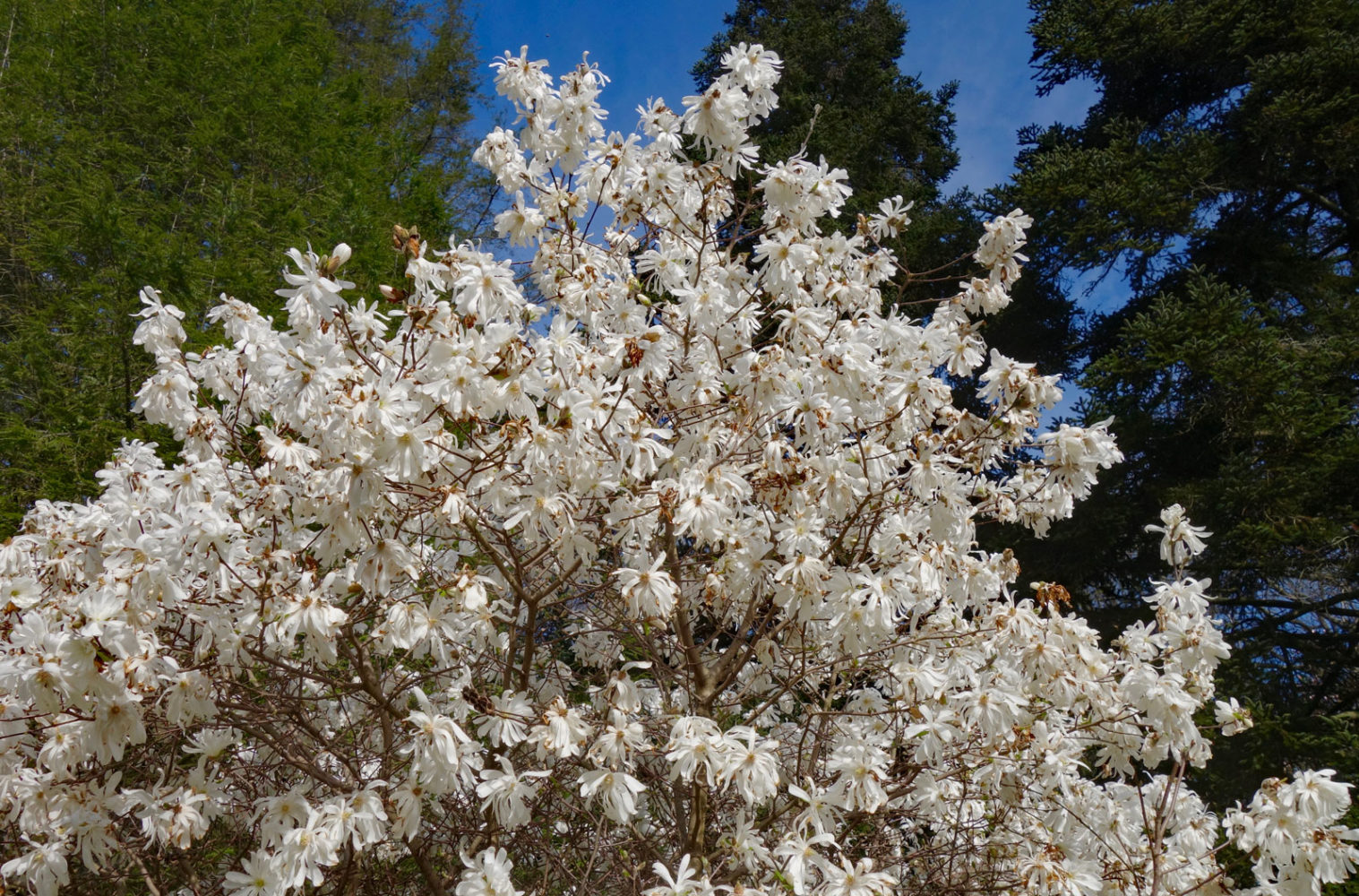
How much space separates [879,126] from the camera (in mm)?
10758

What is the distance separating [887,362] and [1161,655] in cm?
129

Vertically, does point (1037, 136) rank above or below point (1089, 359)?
above

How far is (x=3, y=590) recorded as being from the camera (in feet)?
6.88

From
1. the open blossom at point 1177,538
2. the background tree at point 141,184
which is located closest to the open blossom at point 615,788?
the open blossom at point 1177,538

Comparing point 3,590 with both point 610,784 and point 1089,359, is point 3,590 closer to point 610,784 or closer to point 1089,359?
point 610,784

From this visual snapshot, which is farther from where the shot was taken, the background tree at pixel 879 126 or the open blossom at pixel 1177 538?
the background tree at pixel 879 126

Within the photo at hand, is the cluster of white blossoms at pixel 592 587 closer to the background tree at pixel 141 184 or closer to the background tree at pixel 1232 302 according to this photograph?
the background tree at pixel 141 184

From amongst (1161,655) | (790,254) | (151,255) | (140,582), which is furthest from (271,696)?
(151,255)

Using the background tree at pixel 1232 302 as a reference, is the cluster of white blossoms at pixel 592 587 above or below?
below

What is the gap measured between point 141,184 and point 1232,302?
9.85 m

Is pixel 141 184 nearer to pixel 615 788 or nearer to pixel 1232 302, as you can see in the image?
pixel 615 788

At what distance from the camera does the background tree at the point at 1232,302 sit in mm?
6898

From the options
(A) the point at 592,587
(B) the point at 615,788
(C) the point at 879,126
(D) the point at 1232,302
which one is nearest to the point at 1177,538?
(A) the point at 592,587

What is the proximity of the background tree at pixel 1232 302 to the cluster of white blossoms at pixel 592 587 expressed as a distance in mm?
4457
